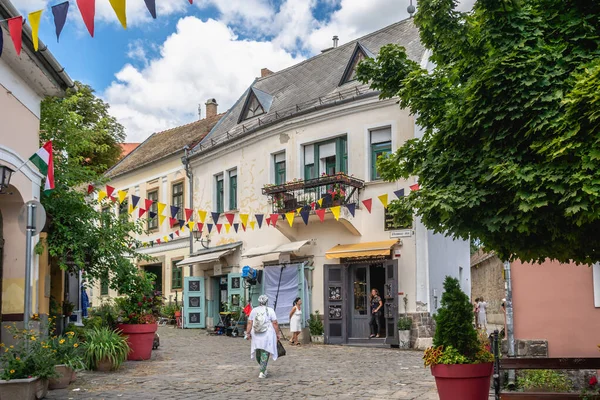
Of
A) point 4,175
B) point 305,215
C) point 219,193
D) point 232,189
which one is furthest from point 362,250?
point 4,175

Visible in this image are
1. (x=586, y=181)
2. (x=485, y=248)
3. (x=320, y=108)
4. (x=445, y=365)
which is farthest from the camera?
(x=320, y=108)

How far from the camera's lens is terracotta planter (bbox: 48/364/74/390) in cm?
1076

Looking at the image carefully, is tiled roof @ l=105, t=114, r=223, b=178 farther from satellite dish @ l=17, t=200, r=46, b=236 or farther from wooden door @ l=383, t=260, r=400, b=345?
satellite dish @ l=17, t=200, r=46, b=236

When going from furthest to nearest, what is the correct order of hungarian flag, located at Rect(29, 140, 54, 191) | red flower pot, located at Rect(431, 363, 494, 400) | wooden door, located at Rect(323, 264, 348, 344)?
wooden door, located at Rect(323, 264, 348, 344), hungarian flag, located at Rect(29, 140, 54, 191), red flower pot, located at Rect(431, 363, 494, 400)

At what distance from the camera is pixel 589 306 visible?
11289mm

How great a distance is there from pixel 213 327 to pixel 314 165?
7860 mm

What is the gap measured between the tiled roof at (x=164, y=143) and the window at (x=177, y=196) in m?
1.44

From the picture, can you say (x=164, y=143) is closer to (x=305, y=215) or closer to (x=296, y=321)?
(x=305, y=215)

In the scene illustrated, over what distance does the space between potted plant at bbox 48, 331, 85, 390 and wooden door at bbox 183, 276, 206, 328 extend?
15248 mm

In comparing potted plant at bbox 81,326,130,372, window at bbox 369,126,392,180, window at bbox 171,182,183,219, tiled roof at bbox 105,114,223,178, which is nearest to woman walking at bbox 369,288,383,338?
window at bbox 369,126,392,180

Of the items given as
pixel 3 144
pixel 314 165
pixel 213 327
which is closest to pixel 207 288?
pixel 213 327

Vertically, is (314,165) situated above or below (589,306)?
above

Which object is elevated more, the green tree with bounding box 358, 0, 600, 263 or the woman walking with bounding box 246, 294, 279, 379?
the green tree with bounding box 358, 0, 600, 263

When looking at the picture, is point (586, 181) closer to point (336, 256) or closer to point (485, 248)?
point (485, 248)
